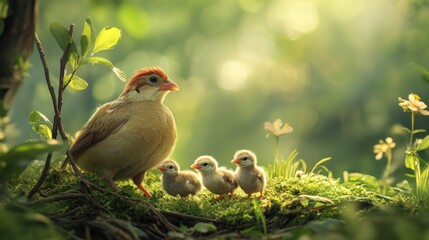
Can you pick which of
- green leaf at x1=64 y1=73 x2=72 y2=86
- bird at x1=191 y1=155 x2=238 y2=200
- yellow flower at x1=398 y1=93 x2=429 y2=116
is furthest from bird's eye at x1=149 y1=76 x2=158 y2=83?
yellow flower at x1=398 y1=93 x2=429 y2=116

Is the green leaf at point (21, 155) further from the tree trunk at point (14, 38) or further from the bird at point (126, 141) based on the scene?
the bird at point (126, 141)

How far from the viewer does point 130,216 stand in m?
3.14

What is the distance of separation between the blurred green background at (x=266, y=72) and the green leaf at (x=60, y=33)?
4412 millimetres

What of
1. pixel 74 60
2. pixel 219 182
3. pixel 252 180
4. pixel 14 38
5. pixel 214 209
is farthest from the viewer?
pixel 219 182

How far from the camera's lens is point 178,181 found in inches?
158

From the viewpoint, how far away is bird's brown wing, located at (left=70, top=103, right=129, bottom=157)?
4.08 metres

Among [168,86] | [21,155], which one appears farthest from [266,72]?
[21,155]

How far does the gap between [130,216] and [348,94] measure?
18.8ft

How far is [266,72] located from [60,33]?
7827mm

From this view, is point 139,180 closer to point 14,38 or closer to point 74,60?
point 74,60

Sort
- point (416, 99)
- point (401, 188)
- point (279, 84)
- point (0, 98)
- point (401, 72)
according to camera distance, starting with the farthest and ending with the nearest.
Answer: point (279, 84) < point (401, 72) < point (401, 188) < point (416, 99) < point (0, 98)

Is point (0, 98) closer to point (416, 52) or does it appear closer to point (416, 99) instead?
point (416, 99)

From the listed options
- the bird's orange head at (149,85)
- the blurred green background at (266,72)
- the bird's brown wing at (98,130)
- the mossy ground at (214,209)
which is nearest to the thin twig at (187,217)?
the mossy ground at (214,209)

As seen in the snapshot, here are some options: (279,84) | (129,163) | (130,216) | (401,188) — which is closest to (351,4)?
(279,84)
